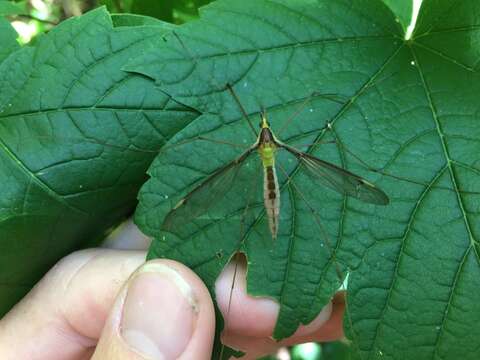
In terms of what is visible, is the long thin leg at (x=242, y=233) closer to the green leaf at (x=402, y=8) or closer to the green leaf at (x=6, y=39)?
the green leaf at (x=402, y=8)

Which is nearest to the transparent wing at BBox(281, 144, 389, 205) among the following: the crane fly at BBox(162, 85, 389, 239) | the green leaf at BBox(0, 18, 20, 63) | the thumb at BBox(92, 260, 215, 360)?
the crane fly at BBox(162, 85, 389, 239)

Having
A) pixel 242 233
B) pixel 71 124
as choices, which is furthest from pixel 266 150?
pixel 71 124

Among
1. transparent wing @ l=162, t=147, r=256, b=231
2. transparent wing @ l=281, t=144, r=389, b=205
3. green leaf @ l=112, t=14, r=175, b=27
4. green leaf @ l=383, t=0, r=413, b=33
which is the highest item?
green leaf @ l=383, t=0, r=413, b=33

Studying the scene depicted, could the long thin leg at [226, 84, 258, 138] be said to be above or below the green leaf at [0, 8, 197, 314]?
above

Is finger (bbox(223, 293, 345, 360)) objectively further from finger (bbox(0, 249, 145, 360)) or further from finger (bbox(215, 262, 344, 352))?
finger (bbox(0, 249, 145, 360))

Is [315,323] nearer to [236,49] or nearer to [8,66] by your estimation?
[236,49]

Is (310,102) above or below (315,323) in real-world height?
above

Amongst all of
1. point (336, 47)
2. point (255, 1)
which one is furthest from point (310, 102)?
point (255, 1)
